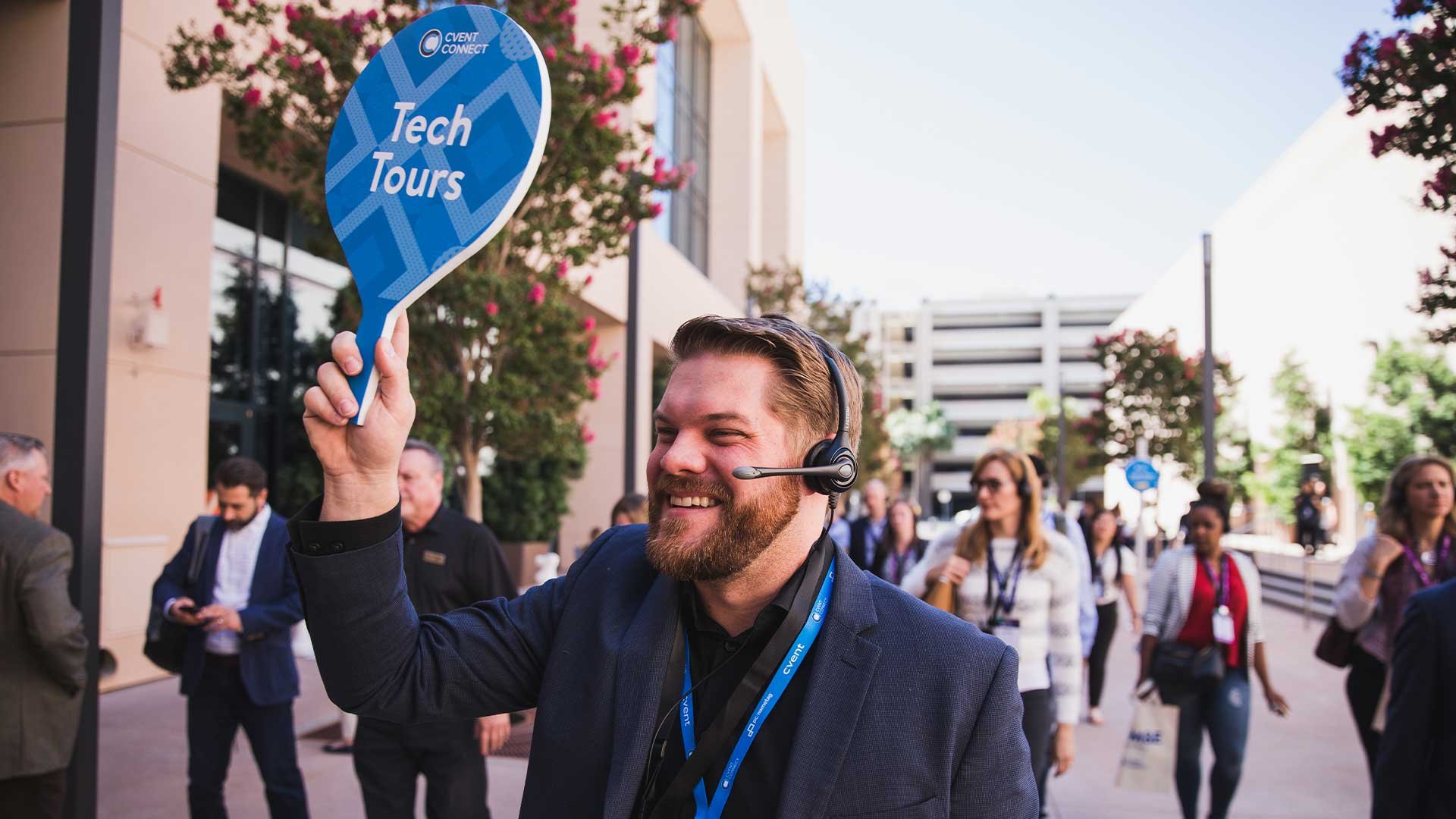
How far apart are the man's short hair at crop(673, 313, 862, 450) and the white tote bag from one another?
466 cm

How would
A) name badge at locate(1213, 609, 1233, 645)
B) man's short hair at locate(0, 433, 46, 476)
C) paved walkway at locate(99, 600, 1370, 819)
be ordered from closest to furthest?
man's short hair at locate(0, 433, 46, 476) < name badge at locate(1213, 609, 1233, 645) < paved walkway at locate(99, 600, 1370, 819)

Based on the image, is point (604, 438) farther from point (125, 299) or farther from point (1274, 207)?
point (1274, 207)

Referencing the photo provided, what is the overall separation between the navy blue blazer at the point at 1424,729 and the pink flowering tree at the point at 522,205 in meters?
6.92

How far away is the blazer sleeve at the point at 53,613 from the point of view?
404cm

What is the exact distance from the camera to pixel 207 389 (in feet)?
34.7

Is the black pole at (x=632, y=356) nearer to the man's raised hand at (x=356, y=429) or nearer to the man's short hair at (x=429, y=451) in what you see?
the man's short hair at (x=429, y=451)

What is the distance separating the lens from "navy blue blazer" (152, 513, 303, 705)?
5039 millimetres

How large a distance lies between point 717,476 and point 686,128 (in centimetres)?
2868

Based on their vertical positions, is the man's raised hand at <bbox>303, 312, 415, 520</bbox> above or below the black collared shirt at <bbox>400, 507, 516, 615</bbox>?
above

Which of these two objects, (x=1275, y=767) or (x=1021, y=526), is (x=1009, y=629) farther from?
(x=1275, y=767)

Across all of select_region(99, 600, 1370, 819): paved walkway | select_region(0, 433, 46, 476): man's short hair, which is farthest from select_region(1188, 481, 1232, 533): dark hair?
select_region(0, 433, 46, 476): man's short hair

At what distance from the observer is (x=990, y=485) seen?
5230 mm

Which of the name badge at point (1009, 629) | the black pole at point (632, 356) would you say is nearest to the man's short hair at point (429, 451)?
the name badge at point (1009, 629)

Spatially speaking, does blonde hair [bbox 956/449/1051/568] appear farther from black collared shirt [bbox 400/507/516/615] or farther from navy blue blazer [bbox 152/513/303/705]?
navy blue blazer [bbox 152/513/303/705]
